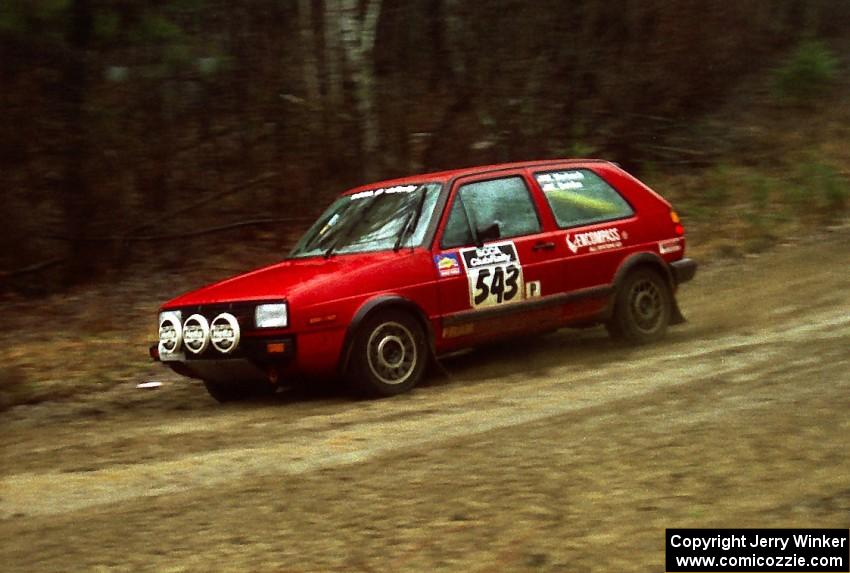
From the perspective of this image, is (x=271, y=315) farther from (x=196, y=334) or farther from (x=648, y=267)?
(x=648, y=267)

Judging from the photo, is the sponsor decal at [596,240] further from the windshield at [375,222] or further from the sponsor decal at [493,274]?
the windshield at [375,222]

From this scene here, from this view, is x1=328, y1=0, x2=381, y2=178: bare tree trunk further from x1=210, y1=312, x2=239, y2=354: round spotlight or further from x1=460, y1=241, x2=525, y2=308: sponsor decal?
x1=210, y1=312, x2=239, y2=354: round spotlight

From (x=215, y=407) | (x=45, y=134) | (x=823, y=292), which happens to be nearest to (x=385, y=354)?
(x=215, y=407)

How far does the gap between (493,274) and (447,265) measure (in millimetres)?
400

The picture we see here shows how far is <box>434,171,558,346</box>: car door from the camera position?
9281 millimetres

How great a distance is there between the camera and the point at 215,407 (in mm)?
9328

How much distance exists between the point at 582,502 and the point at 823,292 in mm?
7449

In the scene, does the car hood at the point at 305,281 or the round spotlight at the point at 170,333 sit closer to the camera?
the car hood at the point at 305,281

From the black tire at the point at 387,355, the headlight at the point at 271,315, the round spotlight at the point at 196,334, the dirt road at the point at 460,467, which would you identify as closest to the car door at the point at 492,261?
the black tire at the point at 387,355

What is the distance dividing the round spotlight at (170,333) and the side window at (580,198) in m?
3.02

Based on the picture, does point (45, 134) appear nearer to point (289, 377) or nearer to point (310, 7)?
point (310, 7)

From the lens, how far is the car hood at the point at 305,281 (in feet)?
28.3

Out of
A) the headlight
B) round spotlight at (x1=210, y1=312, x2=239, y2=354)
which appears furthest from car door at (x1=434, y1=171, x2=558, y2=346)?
round spotlight at (x1=210, y1=312, x2=239, y2=354)

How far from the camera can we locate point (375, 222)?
31.7 feet
